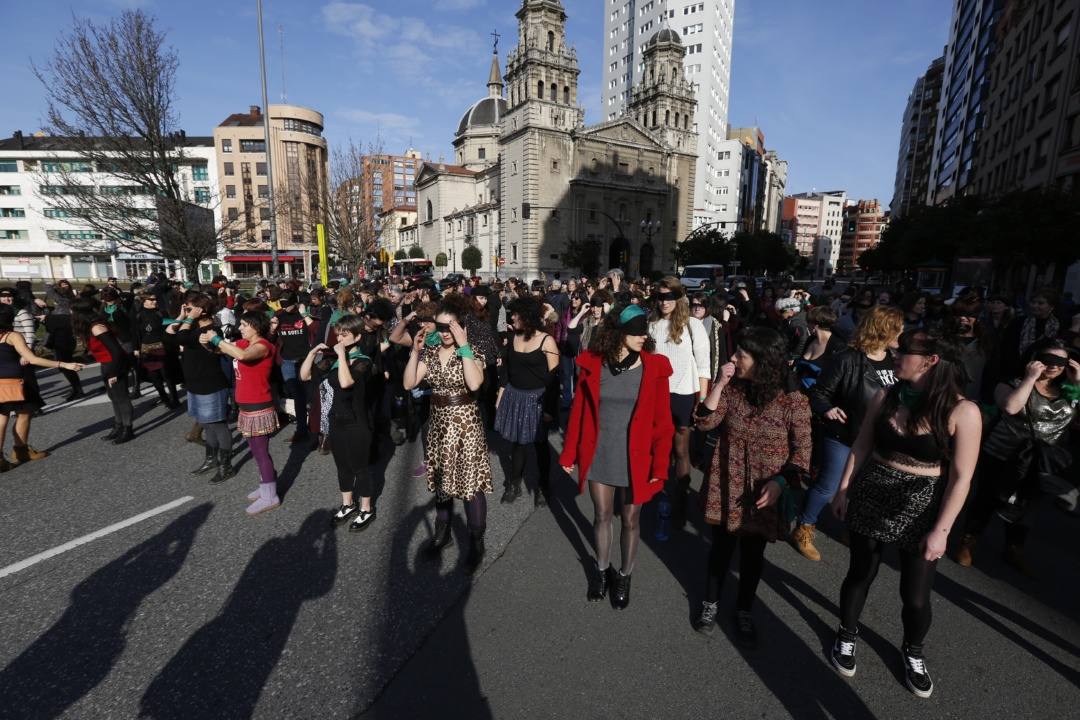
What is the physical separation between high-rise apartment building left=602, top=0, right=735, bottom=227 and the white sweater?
7501 centimetres

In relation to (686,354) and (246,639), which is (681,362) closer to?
(686,354)

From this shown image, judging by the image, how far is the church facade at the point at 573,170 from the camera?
169 feet

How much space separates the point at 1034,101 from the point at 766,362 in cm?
3959

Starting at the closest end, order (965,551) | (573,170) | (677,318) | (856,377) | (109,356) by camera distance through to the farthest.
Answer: (856,377)
(965,551)
(677,318)
(109,356)
(573,170)

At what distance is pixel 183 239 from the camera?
15094mm

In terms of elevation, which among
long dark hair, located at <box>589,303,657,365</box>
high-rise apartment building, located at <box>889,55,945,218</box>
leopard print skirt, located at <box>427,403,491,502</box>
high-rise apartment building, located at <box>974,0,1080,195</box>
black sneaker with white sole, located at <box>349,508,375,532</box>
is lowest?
black sneaker with white sole, located at <box>349,508,375,532</box>

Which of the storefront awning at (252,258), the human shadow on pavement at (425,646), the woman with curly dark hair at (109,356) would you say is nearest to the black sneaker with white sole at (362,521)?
the human shadow on pavement at (425,646)

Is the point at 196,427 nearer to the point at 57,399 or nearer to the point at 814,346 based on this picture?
the point at 57,399

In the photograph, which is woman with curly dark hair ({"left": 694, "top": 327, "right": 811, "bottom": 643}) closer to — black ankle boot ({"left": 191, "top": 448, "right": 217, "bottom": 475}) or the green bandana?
the green bandana

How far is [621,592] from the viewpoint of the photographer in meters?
3.48

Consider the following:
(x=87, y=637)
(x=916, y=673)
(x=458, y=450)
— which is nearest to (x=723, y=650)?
(x=916, y=673)

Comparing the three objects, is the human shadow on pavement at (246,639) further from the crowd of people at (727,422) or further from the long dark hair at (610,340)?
the long dark hair at (610,340)

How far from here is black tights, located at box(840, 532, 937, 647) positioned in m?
2.67

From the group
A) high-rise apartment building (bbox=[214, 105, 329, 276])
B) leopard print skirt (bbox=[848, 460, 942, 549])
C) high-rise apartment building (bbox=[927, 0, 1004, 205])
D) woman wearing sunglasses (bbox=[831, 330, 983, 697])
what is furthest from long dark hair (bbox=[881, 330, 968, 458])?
high-rise apartment building (bbox=[214, 105, 329, 276])
